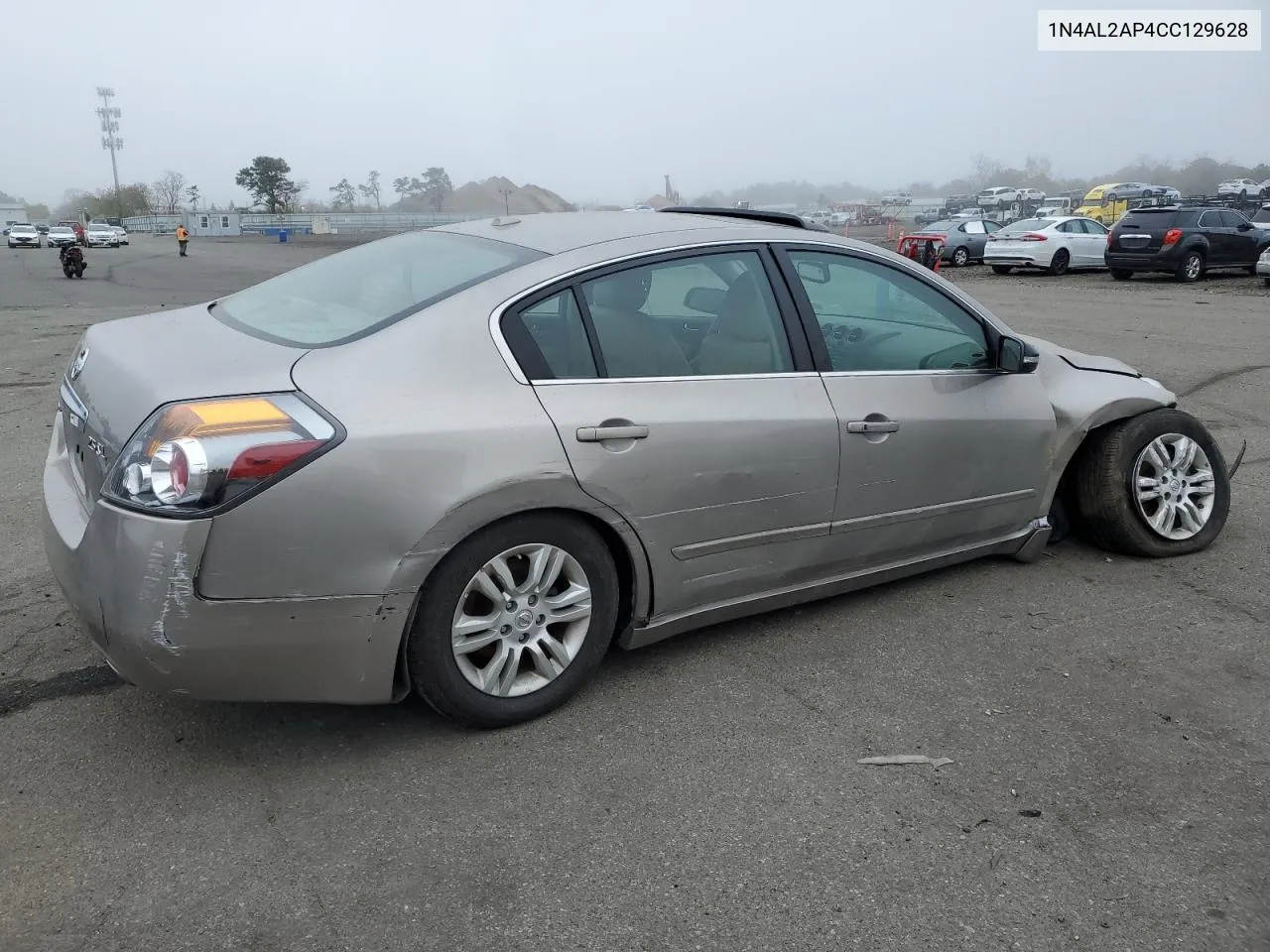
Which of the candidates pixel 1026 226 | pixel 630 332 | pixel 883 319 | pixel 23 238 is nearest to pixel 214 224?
pixel 23 238

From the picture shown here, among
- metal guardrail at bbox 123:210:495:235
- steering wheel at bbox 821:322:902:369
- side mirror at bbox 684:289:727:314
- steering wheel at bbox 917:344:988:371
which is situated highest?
metal guardrail at bbox 123:210:495:235

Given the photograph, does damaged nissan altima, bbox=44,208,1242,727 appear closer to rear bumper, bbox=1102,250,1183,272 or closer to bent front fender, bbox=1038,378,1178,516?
bent front fender, bbox=1038,378,1178,516

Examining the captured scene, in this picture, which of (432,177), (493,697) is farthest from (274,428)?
(432,177)

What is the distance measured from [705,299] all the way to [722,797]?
1.70 metres

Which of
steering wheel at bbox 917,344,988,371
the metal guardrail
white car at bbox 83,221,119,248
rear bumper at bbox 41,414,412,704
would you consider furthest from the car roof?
the metal guardrail

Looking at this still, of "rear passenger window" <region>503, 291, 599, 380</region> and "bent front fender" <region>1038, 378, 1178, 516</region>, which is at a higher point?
"rear passenger window" <region>503, 291, 599, 380</region>

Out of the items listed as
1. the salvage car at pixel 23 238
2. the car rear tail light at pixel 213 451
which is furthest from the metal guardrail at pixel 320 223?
the car rear tail light at pixel 213 451

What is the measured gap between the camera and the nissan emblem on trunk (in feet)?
11.0

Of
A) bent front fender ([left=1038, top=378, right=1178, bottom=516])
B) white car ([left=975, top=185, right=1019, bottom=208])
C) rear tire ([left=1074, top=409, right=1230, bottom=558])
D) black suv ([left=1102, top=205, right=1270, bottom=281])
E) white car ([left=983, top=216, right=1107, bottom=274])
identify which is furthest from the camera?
white car ([left=975, top=185, right=1019, bottom=208])

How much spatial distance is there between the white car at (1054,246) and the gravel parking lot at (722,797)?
22589mm

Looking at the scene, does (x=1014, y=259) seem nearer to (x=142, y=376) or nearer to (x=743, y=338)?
(x=743, y=338)

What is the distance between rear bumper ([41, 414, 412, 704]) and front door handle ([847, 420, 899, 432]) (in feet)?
5.62

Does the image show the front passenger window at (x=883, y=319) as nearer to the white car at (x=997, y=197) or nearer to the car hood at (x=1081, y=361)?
the car hood at (x=1081, y=361)

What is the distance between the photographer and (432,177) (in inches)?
5310
